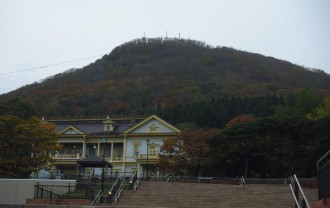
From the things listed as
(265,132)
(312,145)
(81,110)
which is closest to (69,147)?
(81,110)

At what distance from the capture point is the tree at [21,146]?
125ft

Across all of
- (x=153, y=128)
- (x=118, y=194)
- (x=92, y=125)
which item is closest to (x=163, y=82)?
(x=92, y=125)

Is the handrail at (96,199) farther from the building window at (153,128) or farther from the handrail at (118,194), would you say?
the building window at (153,128)

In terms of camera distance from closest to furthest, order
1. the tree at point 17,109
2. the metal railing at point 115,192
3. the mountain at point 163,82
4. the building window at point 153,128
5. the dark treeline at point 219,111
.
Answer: the metal railing at point 115,192
the tree at point 17,109
the building window at point 153,128
the dark treeline at point 219,111
the mountain at point 163,82

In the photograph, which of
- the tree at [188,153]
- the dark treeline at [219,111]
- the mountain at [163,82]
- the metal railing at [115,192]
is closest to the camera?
the metal railing at [115,192]

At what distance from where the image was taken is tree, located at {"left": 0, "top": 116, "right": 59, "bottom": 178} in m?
38.1

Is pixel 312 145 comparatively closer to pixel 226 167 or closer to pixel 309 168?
pixel 309 168

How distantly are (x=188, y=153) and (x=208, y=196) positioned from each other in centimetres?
2247

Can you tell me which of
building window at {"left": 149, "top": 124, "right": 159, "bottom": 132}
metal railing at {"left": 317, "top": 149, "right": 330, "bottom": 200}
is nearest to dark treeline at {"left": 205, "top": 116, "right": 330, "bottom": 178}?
building window at {"left": 149, "top": 124, "right": 159, "bottom": 132}

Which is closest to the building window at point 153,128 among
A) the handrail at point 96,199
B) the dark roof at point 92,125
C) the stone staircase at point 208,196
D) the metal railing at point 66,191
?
the dark roof at point 92,125

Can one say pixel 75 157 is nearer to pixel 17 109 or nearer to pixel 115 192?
pixel 17 109

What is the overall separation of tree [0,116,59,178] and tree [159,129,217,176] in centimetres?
1219

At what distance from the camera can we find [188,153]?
1850 inches

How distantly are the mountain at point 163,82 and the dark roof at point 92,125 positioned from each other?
19.1 m
